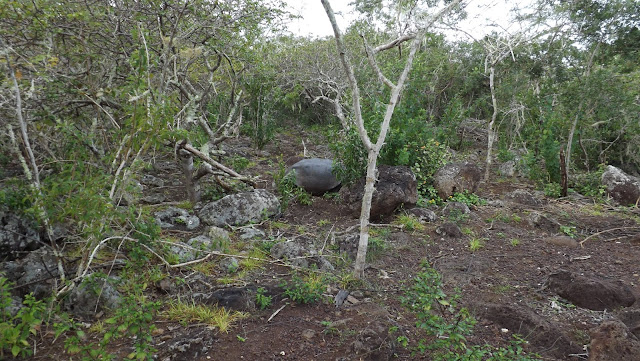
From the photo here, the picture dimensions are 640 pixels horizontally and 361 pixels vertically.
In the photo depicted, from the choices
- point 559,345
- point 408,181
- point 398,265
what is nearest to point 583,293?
point 559,345

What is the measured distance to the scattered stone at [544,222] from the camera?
5641mm

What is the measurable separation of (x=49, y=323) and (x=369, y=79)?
8.90 m

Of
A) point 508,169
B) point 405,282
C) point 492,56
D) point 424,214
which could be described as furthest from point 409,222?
point 492,56

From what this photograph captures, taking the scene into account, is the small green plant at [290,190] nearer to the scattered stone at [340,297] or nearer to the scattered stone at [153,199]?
the scattered stone at [153,199]

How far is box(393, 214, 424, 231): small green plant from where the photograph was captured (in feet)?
17.5

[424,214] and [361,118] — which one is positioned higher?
[361,118]

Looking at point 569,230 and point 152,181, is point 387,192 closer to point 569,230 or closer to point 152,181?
point 569,230

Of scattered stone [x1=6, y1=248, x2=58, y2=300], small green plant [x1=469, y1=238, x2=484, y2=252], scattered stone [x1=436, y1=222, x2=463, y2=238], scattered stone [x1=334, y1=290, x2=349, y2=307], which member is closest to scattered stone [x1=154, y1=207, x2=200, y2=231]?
scattered stone [x1=6, y1=248, x2=58, y2=300]

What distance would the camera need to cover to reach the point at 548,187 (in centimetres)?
740

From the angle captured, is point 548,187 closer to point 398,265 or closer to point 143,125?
point 398,265

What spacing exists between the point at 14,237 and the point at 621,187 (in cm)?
847

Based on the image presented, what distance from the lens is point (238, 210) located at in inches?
206

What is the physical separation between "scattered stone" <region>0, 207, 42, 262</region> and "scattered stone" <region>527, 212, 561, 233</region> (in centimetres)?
582

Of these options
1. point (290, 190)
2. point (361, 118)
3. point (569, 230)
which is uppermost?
point (361, 118)
